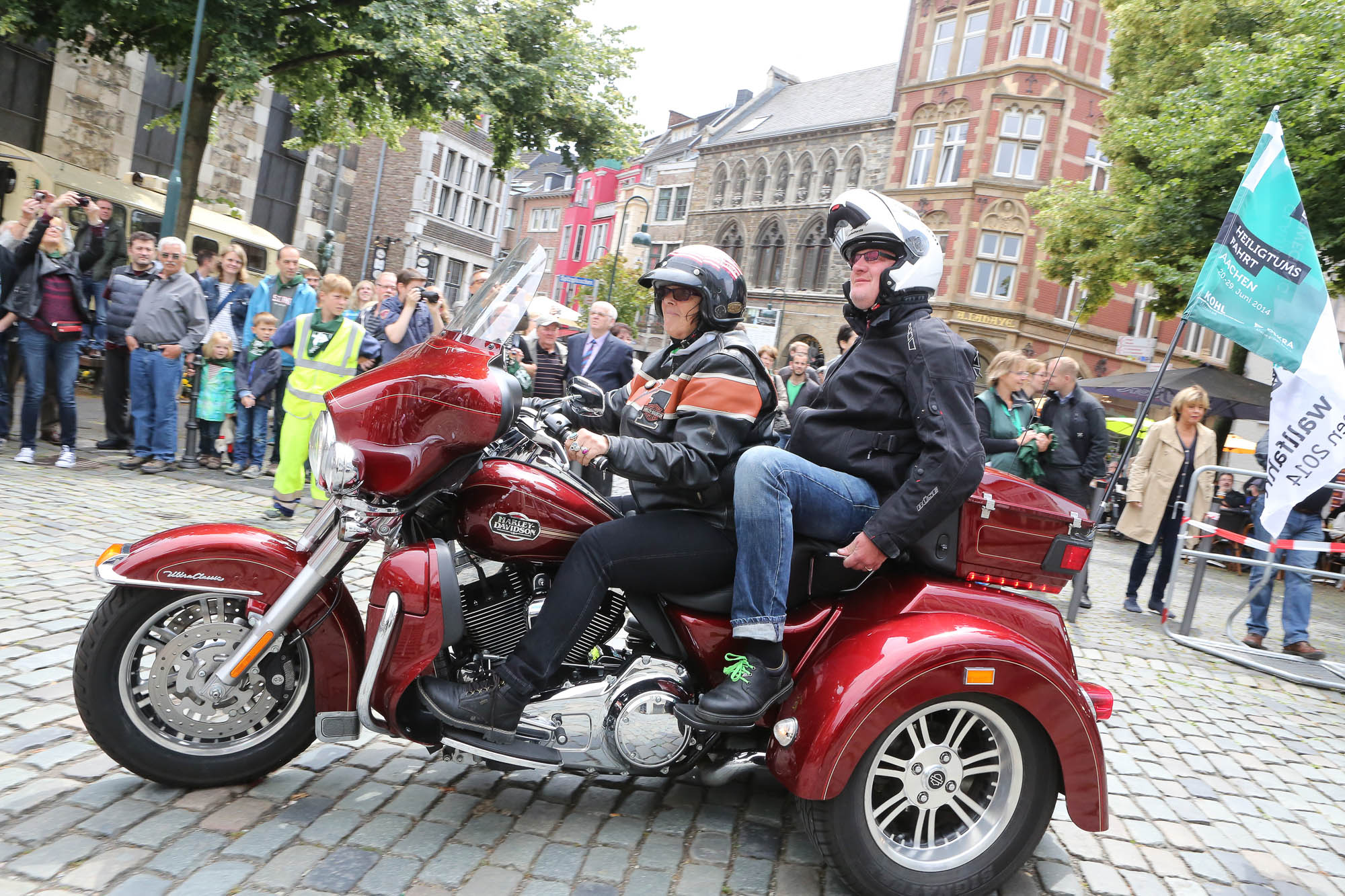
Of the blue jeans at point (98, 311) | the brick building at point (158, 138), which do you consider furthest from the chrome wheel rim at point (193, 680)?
the brick building at point (158, 138)

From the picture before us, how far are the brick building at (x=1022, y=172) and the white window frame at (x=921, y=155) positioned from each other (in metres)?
1.18

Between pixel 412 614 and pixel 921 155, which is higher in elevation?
pixel 921 155

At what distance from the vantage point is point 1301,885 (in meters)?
3.30

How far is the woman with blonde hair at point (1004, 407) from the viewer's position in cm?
750

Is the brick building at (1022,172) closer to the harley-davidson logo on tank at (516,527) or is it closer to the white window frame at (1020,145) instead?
the white window frame at (1020,145)

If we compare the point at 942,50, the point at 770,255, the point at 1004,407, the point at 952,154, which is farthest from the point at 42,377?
the point at 770,255

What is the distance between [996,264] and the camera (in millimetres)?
33375

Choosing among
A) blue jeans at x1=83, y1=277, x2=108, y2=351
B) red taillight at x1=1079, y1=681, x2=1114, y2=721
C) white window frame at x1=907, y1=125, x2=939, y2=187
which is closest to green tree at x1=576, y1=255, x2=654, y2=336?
white window frame at x1=907, y1=125, x2=939, y2=187

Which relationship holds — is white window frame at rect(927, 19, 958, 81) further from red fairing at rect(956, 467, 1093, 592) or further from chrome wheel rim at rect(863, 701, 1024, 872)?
chrome wheel rim at rect(863, 701, 1024, 872)

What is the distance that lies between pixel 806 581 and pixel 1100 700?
106 centimetres

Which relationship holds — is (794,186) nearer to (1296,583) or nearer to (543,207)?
(543,207)

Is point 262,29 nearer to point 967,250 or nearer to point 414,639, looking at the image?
point 414,639

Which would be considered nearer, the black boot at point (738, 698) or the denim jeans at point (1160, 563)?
the black boot at point (738, 698)

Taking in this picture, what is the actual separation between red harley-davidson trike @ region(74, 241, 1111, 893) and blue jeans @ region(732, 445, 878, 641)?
0.13 meters
